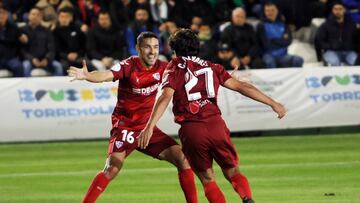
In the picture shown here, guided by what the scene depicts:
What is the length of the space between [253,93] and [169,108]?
10447mm

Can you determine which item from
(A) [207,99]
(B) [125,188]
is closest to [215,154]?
(A) [207,99]

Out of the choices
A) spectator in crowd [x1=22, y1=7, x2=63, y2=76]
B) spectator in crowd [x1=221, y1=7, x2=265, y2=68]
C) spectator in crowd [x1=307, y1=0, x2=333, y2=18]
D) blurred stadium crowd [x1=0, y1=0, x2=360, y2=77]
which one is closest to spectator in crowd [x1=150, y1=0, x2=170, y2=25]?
blurred stadium crowd [x1=0, y1=0, x2=360, y2=77]

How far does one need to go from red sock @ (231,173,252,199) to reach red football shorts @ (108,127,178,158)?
4.52 feet

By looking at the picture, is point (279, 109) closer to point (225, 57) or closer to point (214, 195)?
point (214, 195)

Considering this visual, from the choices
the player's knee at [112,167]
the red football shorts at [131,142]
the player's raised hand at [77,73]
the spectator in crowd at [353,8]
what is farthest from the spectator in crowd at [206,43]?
the player's raised hand at [77,73]

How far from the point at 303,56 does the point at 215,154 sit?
14445mm

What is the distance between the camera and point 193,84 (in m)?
9.89

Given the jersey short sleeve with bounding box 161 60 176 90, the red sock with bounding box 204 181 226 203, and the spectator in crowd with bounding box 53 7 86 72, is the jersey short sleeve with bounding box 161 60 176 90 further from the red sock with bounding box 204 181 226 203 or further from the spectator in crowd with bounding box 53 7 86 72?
the spectator in crowd with bounding box 53 7 86 72

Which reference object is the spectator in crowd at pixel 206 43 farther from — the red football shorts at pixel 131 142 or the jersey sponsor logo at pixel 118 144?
the jersey sponsor logo at pixel 118 144

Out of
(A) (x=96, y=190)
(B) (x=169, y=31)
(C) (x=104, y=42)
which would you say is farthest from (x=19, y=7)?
(A) (x=96, y=190)

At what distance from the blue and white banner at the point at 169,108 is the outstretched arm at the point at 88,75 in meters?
9.59

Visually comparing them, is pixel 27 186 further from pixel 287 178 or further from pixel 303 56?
pixel 303 56

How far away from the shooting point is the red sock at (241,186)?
9.85m

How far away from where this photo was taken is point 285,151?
18.2 m
